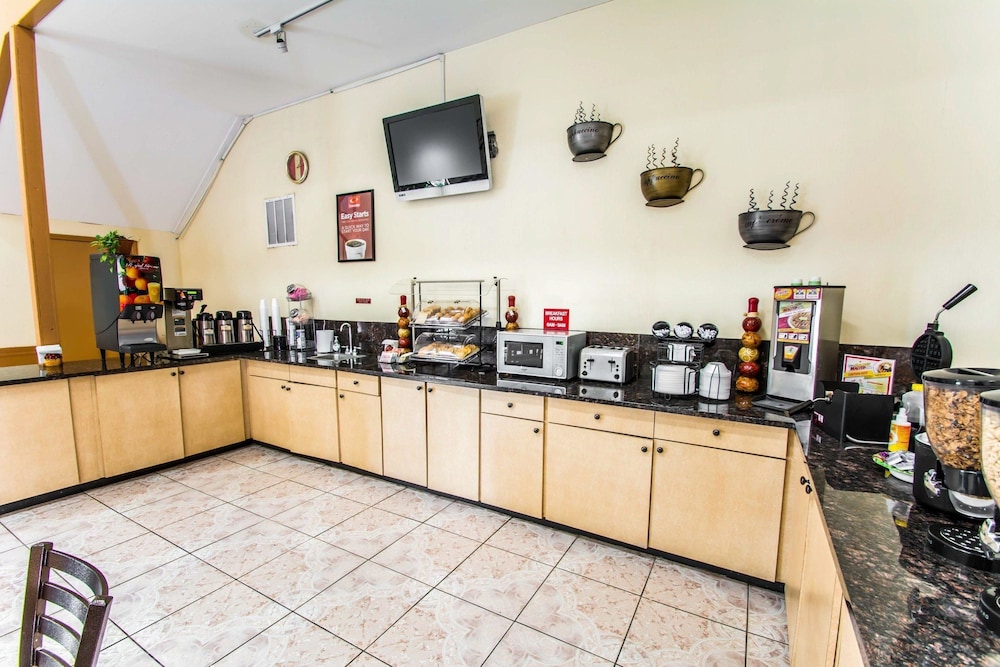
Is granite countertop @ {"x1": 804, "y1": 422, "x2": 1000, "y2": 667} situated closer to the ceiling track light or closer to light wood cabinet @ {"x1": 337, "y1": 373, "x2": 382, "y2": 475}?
light wood cabinet @ {"x1": 337, "y1": 373, "x2": 382, "y2": 475}

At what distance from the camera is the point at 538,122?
299 centimetres

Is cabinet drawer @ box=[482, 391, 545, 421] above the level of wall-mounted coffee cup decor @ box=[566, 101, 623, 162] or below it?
below

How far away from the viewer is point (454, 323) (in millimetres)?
3148

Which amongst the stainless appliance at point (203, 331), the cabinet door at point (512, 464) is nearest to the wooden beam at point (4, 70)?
the stainless appliance at point (203, 331)

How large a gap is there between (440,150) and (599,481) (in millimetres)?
2507

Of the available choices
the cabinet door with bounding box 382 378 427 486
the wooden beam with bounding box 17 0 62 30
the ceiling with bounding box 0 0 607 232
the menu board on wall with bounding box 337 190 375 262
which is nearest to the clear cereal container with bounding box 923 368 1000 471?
the cabinet door with bounding box 382 378 427 486

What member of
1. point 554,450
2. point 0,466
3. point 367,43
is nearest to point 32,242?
point 0,466

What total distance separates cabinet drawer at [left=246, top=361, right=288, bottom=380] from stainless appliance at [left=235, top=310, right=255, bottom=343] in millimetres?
359

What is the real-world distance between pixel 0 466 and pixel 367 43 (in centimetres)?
367

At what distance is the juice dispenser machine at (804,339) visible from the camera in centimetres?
202

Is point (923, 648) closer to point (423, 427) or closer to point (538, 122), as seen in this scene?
point (423, 427)

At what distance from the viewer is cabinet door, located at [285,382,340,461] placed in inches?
132

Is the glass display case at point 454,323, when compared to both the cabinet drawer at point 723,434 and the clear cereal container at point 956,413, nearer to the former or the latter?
the cabinet drawer at point 723,434

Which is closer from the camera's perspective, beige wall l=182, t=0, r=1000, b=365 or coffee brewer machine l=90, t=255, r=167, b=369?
beige wall l=182, t=0, r=1000, b=365
